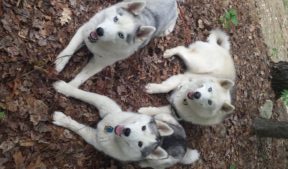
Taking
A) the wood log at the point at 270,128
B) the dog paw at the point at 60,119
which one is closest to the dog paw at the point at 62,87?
the dog paw at the point at 60,119

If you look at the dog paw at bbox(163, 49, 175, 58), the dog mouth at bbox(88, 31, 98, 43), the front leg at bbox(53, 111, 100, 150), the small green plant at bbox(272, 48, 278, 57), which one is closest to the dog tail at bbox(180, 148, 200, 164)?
the dog paw at bbox(163, 49, 175, 58)

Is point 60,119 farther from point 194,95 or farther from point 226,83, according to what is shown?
point 226,83

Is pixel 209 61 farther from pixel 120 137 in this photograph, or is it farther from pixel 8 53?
pixel 8 53

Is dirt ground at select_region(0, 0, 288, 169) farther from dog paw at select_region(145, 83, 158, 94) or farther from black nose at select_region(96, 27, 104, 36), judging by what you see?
black nose at select_region(96, 27, 104, 36)

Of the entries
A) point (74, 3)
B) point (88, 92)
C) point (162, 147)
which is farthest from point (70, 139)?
point (74, 3)

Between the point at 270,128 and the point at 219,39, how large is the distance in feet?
6.70

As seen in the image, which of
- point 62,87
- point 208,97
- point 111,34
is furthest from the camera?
point 208,97

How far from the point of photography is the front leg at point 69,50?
5.89 meters

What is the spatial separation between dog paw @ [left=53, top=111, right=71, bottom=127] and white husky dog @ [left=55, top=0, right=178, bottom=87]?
0.46 metres

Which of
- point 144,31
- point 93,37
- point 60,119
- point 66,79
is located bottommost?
point 60,119

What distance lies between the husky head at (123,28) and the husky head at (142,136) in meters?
1.05

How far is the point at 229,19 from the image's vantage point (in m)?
9.03

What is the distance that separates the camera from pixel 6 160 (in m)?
5.21

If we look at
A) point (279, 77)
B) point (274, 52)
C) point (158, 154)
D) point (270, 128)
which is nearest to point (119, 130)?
point (158, 154)
